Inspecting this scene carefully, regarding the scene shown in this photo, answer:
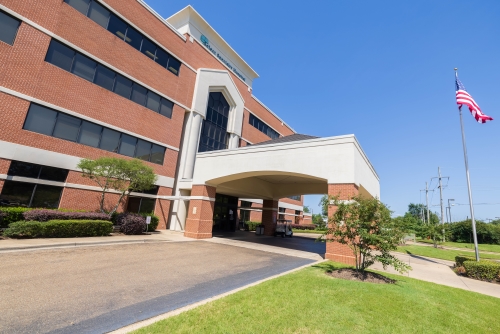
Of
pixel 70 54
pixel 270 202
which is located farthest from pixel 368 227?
pixel 70 54

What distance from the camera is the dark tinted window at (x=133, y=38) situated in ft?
66.7

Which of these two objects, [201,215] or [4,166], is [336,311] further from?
[4,166]

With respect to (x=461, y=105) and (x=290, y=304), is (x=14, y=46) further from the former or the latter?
(x=461, y=105)

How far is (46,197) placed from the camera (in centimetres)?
1535

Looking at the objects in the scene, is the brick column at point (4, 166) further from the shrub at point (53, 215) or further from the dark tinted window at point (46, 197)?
the shrub at point (53, 215)

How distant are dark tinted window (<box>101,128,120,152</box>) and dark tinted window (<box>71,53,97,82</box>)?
3956 mm

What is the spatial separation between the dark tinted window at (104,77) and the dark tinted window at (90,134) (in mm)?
3291

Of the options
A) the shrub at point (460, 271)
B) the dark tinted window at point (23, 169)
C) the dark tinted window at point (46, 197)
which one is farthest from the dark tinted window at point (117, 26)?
the shrub at point (460, 271)

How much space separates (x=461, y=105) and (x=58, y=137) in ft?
85.2

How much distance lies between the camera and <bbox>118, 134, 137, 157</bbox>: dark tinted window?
19634 millimetres

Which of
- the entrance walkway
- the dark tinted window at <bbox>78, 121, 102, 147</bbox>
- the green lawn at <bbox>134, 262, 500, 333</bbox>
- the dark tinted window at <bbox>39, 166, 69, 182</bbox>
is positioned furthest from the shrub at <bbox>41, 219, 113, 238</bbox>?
the green lawn at <bbox>134, 262, 500, 333</bbox>

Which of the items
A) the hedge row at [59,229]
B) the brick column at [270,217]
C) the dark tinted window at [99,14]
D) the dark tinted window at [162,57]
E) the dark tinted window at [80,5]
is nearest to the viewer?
the hedge row at [59,229]

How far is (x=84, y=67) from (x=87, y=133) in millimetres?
4814

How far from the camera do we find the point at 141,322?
174 inches
